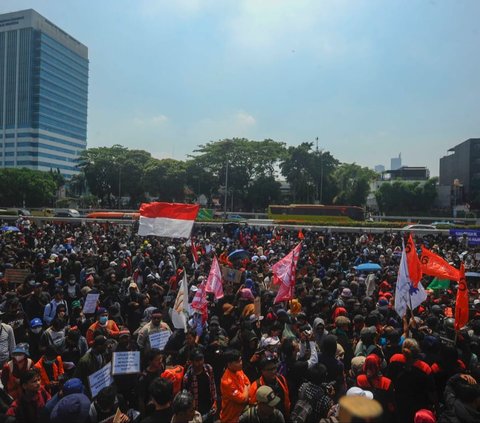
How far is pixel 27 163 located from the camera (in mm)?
100500

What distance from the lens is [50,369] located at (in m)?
5.04

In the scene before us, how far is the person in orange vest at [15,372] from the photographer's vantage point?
188 inches

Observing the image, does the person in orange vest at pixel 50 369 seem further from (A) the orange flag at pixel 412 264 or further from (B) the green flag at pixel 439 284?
(B) the green flag at pixel 439 284

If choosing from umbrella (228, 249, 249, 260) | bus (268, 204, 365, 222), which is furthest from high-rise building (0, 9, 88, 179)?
umbrella (228, 249, 249, 260)

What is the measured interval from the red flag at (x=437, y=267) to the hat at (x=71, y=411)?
7.43 m

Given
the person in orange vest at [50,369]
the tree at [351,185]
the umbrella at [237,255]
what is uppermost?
the tree at [351,185]

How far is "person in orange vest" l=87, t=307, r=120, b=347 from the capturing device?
20.1 feet

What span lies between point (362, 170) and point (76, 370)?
62.1m

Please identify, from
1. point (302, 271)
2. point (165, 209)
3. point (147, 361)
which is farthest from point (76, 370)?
point (302, 271)

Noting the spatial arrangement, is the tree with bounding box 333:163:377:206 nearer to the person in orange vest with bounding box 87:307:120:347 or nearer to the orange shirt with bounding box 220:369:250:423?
the person in orange vest with bounding box 87:307:120:347

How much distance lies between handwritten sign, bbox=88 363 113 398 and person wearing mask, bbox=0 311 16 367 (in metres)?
2.33

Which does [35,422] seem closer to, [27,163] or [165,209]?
[165,209]

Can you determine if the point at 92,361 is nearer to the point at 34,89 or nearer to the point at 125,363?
the point at 125,363

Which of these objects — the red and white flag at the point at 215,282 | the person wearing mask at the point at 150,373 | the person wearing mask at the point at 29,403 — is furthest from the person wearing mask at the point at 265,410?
the red and white flag at the point at 215,282
